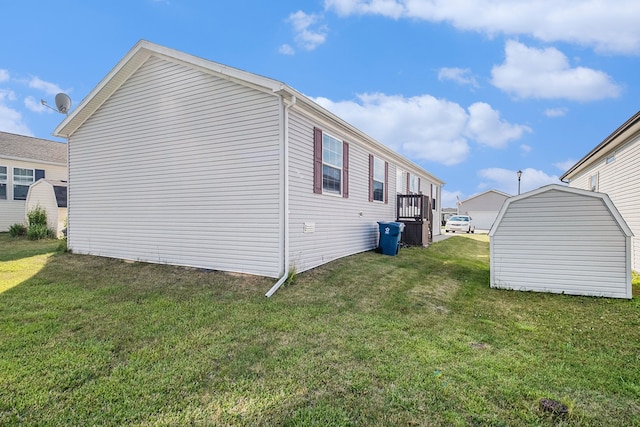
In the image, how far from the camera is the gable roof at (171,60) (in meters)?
6.09

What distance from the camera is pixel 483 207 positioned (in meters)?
35.4

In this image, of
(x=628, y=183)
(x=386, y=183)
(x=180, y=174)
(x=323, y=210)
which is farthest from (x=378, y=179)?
(x=628, y=183)

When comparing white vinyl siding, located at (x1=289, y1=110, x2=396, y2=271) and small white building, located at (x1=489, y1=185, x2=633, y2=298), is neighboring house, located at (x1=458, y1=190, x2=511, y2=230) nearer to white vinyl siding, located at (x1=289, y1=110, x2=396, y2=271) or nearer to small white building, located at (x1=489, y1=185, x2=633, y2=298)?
white vinyl siding, located at (x1=289, y1=110, x2=396, y2=271)

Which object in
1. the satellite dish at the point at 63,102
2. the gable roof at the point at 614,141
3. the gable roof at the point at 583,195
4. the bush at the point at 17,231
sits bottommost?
the bush at the point at 17,231

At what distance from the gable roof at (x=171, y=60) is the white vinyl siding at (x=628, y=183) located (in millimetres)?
6346

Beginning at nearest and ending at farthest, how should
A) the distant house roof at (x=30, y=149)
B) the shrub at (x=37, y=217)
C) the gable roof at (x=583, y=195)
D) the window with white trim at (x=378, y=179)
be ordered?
the gable roof at (x=583, y=195)
the window with white trim at (x=378, y=179)
the shrub at (x=37, y=217)
the distant house roof at (x=30, y=149)

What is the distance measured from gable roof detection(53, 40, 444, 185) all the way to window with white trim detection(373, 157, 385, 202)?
62cm

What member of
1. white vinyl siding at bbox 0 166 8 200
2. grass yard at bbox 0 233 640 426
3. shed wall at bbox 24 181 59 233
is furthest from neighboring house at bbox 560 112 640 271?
white vinyl siding at bbox 0 166 8 200

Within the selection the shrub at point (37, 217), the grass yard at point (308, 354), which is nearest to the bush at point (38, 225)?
the shrub at point (37, 217)

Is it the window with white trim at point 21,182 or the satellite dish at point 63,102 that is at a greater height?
the satellite dish at point 63,102

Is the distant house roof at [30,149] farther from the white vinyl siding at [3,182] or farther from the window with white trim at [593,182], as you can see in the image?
the window with white trim at [593,182]

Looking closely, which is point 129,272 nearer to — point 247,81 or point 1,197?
point 247,81

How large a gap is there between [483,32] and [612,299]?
726 centimetres

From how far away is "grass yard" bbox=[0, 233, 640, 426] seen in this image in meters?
2.56
